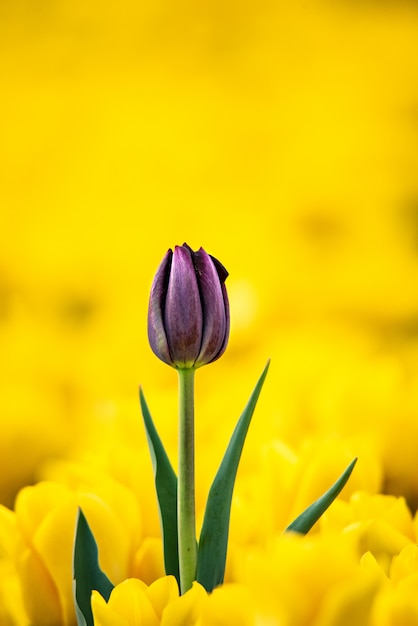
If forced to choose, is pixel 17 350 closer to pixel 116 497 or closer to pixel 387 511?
pixel 116 497

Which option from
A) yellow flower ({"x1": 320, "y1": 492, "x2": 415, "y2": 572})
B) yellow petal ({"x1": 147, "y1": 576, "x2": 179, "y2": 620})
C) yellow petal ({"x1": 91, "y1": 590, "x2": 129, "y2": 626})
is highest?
yellow flower ({"x1": 320, "y1": 492, "x2": 415, "y2": 572})

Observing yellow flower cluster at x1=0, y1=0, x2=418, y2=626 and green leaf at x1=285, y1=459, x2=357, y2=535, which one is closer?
green leaf at x1=285, y1=459, x2=357, y2=535

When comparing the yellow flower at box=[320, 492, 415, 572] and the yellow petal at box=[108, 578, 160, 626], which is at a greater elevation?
the yellow flower at box=[320, 492, 415, 572]

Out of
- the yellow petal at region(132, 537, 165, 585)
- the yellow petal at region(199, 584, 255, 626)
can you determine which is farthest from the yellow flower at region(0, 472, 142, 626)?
the yellow petal at region(199, 584, 255, 626)

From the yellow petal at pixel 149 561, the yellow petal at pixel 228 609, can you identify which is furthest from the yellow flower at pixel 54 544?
the yellow petal at pixel 228 609

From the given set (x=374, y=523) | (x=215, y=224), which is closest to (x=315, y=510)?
(x=374, y=523)

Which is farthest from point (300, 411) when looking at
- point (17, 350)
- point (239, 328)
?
point (17, 350)

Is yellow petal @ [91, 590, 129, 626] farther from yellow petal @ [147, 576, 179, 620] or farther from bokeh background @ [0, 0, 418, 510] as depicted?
bokeh background @ [0, 0, 418, 510]

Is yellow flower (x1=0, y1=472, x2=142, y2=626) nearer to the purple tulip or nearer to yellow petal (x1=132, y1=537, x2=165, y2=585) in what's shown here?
yellow petal (x1=132, y1=537, x2=165, y2=585)
